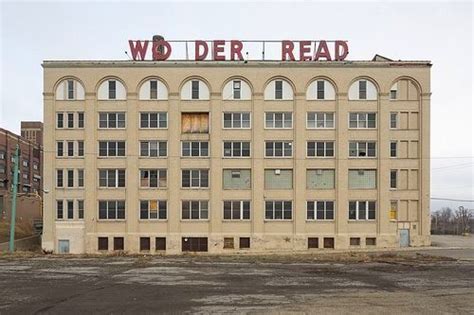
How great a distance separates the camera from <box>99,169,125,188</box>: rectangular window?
171 feet

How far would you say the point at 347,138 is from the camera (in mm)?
51781

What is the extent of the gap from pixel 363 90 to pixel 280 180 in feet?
43.0

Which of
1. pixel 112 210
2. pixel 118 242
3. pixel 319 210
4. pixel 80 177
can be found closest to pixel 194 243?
pixel 118 242

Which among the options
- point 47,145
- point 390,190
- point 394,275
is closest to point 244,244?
point 390,190

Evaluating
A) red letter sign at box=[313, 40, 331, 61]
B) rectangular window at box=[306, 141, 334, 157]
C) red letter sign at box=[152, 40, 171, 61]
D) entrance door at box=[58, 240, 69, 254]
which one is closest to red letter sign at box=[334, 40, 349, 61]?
red letter sign at box=[313, 40, 331, 61]

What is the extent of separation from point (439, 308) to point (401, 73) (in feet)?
134

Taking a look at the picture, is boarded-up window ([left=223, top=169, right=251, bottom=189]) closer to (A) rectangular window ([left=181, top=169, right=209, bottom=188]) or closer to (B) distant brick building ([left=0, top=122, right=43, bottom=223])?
(A) rectangular window ([left=181, top=169, right=209, bottom=188])

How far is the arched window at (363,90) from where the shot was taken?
172ft

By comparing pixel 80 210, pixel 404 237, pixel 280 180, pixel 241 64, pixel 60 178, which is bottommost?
pixel 404 237

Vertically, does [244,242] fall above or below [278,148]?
below

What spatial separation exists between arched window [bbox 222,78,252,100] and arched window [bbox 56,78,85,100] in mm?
15400

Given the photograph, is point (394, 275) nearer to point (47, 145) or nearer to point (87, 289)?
point (87, 289)

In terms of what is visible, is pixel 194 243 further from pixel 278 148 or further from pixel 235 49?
pixel 235 49

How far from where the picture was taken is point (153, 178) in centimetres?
5200
